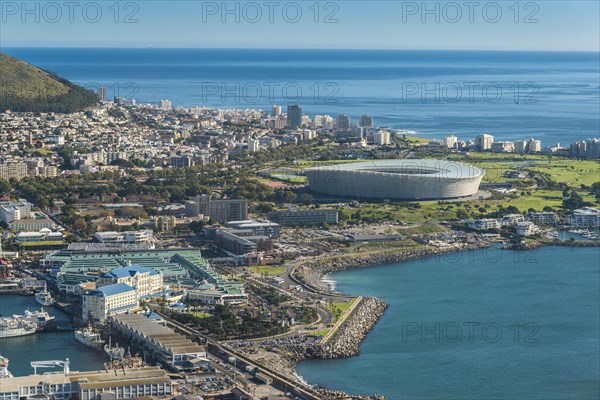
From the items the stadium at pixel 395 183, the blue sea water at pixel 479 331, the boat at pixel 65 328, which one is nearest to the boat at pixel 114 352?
the boat at pixel 65 328

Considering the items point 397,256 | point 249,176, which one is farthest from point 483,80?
point 397,256

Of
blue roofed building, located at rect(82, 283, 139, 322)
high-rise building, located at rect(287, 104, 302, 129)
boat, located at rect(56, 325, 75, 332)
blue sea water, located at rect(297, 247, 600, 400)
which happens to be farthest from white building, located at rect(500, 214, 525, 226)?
high-rise building, located at rect(287, 104, 302, 129)

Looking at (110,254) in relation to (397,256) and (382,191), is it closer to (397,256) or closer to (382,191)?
(397,256)

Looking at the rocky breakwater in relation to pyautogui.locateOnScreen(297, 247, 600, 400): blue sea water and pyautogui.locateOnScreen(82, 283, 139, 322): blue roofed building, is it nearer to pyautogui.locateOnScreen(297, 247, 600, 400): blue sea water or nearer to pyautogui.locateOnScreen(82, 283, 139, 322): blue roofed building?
pyautogui.locateOnScreen(297, 247, 600, 400): blue sea water

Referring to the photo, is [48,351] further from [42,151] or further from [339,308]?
[42,151]

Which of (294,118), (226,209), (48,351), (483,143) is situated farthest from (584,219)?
(294,118)
